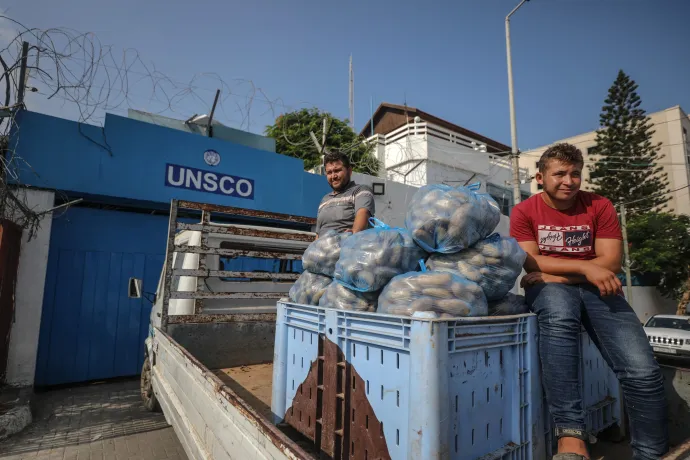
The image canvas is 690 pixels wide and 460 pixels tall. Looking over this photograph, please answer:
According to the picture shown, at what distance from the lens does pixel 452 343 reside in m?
1.26

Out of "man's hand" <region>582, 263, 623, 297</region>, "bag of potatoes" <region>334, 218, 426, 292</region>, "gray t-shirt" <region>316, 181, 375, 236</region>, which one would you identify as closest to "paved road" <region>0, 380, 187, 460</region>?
"gray t-shirt" <region>316, 181, 375, 236</region>

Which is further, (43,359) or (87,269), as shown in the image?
(87,269)

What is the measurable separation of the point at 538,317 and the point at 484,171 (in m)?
17.0

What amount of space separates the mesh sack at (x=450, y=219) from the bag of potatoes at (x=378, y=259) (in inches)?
3.2

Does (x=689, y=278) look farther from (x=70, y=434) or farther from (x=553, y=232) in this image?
(x=70, y=434)

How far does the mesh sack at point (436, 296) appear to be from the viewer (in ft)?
4.87

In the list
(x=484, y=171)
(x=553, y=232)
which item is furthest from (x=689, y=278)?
(x=553, y=232)

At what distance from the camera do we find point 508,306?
1.78m

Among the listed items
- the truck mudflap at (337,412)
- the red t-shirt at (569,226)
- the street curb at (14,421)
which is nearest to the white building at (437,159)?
the street curb at (14,421)

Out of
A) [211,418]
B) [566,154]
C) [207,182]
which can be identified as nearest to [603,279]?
[566,154]

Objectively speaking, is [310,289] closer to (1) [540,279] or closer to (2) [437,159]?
(1) [540,279]

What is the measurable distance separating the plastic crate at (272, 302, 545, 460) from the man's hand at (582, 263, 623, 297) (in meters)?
0.36

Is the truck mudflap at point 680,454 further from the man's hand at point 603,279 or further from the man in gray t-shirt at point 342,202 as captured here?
the man in gray t-shirt at point 342,202

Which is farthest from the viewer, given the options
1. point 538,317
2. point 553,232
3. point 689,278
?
point 689,278
